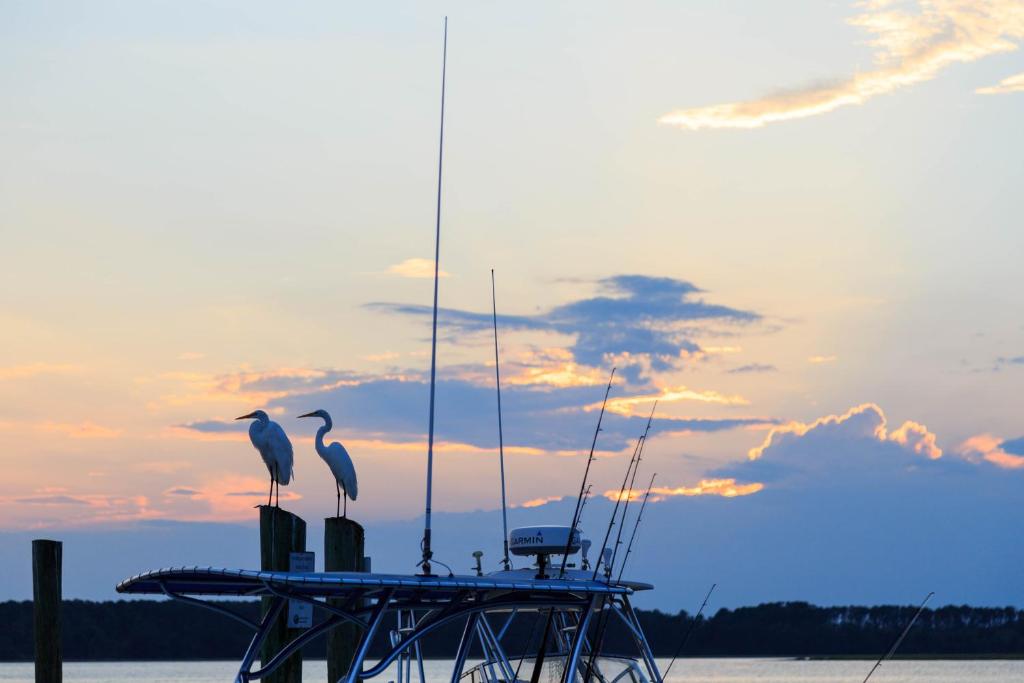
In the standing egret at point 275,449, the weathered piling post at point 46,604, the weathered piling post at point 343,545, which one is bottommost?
the weathered piling post at point 46,604

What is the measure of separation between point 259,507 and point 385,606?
4.02 m

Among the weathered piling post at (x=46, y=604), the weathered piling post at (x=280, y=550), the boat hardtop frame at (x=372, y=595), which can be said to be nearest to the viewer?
the boat hardtop frame at (x=372, y=595)

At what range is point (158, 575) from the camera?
40.4 ft

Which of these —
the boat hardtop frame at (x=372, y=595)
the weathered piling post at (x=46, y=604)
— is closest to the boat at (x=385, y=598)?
the boat hardtop frame at (x=372, y=595)

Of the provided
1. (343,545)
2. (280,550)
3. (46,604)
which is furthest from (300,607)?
(46,604)

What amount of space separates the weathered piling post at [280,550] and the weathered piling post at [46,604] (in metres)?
→ 2.68

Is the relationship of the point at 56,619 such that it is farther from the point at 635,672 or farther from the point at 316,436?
the point at 635,672

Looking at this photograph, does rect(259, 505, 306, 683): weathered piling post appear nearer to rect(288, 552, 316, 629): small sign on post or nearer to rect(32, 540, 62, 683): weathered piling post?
rect(288, 552, 316, 629): small sign on post

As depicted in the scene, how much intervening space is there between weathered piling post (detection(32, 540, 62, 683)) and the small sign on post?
2.99 metres

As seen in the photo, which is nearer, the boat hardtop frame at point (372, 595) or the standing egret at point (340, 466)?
the boat hardtop frame at point (372, 595)

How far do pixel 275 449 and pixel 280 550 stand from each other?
7.46 ft

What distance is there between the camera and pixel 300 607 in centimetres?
1575

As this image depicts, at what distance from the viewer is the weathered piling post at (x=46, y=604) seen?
1689 centimetres

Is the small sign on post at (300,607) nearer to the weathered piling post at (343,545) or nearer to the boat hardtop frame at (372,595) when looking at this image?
the weathered piling post at (343,545)
